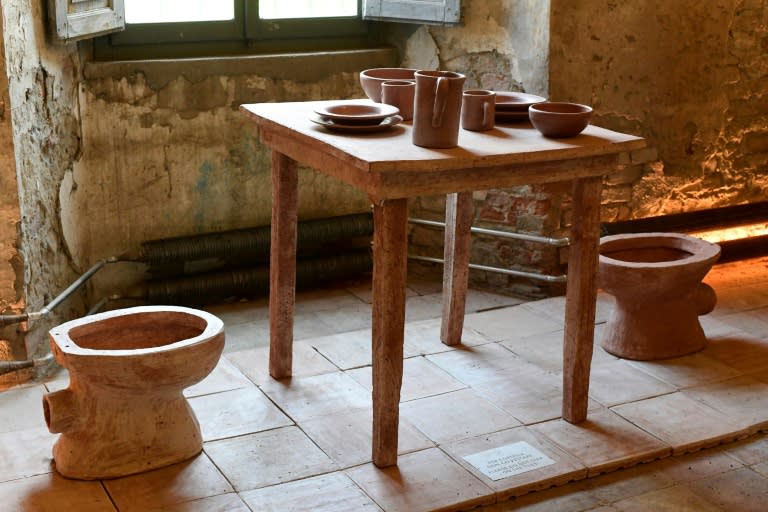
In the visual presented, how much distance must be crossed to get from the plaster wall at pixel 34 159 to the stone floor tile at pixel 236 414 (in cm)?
87

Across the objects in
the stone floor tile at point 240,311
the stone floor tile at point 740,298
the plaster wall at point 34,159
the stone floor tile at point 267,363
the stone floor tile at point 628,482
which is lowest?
the stone floor tile at point 240,311

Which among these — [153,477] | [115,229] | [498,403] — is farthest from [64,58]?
[498,403]

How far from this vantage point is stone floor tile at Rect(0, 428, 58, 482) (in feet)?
10.2

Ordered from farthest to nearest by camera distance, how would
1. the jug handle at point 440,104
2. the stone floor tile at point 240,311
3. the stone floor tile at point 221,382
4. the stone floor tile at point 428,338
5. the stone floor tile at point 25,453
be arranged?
1. the stone floor tile at point 240,311
2. the stone floor tile at point 428,338
3. the stone floor tile at point 221,382
4. the stone floor tile at point 25,453
5. the jug handle at point 440,104

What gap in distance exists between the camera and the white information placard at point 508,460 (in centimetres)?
315

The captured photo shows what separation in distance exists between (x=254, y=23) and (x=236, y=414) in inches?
85.1

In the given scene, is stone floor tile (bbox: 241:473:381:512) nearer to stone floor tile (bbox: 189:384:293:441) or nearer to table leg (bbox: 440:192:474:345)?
stone floor tile (bbox: 189:384:293:441)

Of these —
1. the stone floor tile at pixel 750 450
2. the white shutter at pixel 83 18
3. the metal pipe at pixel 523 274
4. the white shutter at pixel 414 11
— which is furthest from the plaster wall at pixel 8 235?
the stone floor tile at pixel 750 450

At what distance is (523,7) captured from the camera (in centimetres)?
455

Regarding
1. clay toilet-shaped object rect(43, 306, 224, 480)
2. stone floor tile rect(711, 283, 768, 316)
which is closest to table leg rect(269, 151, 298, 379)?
clay toilet-shaped object rect(43, 306, 224, 480)

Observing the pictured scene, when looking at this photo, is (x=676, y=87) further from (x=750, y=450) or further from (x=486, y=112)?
(x=750, y=450)

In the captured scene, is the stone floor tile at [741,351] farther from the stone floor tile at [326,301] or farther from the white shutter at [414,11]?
the white shutter at [414,11]

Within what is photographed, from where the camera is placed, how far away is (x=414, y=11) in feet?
15.8

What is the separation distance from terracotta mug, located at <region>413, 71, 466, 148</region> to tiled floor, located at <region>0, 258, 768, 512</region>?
3.31 feet
